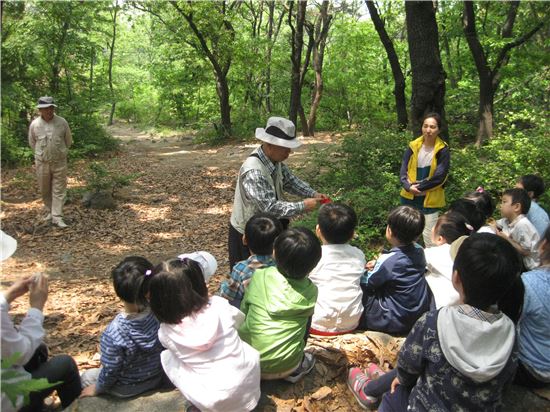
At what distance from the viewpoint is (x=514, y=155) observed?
608 centimetres

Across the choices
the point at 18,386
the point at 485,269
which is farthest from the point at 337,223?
the point at 18,386

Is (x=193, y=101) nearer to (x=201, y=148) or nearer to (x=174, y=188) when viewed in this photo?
(x=201, y=148)

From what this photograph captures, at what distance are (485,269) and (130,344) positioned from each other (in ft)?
6.36

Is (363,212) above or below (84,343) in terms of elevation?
above

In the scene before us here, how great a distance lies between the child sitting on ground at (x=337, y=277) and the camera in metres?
3.14

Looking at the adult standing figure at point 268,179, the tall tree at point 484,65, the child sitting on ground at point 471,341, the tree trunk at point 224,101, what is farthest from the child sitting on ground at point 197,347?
→ the tree trunk at point 224,101

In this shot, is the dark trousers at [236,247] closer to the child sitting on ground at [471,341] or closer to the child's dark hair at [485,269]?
the child sitting on ground at [471,341]

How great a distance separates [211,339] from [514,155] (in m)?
5.49

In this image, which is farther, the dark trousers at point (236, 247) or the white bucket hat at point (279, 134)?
the dark trousers at point (236, 247)

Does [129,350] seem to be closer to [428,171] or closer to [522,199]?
[428,171]

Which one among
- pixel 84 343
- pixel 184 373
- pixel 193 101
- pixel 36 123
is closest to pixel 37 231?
pixel 36 123

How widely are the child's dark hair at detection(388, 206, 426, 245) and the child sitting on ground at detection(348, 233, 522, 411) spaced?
3.37 feet

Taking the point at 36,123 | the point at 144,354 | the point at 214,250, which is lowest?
the point at 214,250

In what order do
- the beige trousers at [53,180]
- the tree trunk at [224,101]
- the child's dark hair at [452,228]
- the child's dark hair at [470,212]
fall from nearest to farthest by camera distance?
the child's dark hair at [452,228] < the child's dark hair at [470,212] < the beige trousers at [53,180] < the tree trunk at [224,101]
